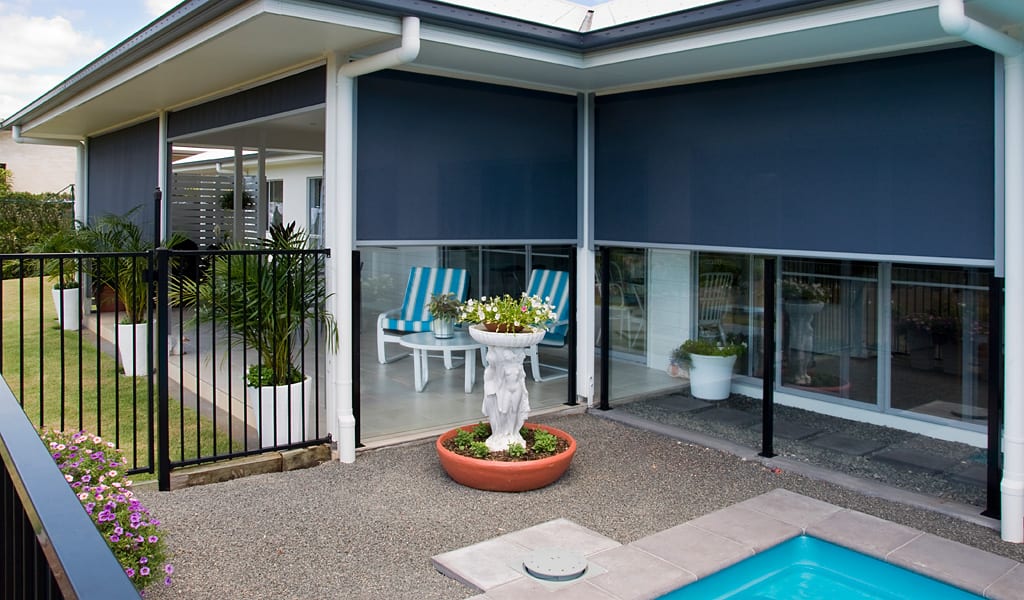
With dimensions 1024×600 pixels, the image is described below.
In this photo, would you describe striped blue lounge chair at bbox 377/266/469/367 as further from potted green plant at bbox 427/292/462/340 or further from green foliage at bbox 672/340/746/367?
green foliage at bbox 672/340/746/367

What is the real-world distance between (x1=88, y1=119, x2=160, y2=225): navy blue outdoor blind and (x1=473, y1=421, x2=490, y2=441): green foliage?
226 inches

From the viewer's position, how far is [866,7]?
14.8 ft

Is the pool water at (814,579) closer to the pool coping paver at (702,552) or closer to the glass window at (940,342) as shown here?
the pool coping paver at (702,552)

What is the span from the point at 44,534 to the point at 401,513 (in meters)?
3.86

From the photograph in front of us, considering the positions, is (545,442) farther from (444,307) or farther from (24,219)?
(24,219)

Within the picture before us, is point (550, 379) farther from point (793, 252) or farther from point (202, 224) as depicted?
point (202, 224)

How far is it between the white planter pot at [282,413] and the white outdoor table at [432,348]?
1787 millimetres

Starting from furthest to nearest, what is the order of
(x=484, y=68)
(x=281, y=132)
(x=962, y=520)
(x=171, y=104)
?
(x=281, y=132) < (x=171, y=104) < (x=484, y=68) < (x=962, y=520)

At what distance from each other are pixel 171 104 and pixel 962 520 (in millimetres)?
8156

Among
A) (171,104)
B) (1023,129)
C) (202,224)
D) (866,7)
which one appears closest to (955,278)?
(1023,129)

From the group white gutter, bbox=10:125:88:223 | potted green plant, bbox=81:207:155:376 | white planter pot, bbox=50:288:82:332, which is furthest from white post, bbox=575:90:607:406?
white gutter, bbox=10:125:88:223

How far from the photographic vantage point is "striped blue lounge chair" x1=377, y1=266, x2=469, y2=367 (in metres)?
8.79

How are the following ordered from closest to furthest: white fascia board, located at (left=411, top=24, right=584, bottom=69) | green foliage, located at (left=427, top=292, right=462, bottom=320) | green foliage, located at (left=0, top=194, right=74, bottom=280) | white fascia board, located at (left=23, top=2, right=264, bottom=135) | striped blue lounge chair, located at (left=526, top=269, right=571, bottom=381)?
white fascia board, located at (left=23, top=2, right=264, bottom=135)
white fascia board, located at (left=411, top=24, right=584, bottom=69)
green foliage, located at (left=427, top=292, right=462, bottom=320)
striped blue lounge chair, located at (left=526, top=269, right=571, bottom=381)
green foliage, located at (left=0, top=194, right=74, bottom=280)

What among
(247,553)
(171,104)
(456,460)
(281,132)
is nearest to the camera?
(247,553)
